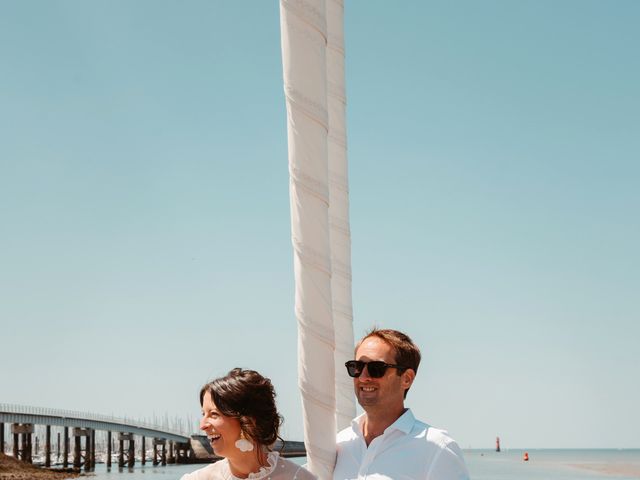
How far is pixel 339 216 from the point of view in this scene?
19.6 feet

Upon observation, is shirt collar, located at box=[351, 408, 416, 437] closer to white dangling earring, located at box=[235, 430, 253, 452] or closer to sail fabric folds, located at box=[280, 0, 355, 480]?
sail fabric folds, located at box=[280, 0, 355, 480]

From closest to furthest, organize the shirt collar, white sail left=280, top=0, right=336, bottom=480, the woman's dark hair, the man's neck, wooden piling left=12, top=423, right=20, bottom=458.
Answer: the woman's dark hair
the shirt collar
the man's neck
white sail left=280, top=0, right=336, bottom=480
wooden piling left=12, top=423, right=20, bottom=458

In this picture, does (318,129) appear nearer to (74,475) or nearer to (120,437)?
(74,475)

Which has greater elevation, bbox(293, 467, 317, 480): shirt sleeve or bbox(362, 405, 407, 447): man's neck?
bbox(362, 405, 407, 447): man's neck

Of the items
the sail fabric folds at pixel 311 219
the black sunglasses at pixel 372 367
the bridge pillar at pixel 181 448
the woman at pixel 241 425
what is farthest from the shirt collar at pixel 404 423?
the bridge pillar at pixel 181 448

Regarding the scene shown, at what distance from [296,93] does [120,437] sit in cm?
7411

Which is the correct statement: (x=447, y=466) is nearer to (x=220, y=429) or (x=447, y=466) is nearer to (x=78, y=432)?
(x=220, y=429)

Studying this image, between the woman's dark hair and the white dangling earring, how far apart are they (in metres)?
0.02

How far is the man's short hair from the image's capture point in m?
4.54

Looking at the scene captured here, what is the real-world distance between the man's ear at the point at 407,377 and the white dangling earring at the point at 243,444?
103 centimetres

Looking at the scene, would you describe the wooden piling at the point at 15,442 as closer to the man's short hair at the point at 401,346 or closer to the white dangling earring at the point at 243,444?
the man's short hair at the point at 401,346

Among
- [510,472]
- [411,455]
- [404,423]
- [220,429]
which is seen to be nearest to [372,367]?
[404,423]

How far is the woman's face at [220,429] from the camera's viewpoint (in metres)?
3.81

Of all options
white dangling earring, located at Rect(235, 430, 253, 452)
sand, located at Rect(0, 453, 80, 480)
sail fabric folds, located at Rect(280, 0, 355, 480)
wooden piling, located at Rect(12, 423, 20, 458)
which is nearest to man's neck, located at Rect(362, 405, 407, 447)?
sail fabric folds, located at Rect(280, 0, 355, 480)
